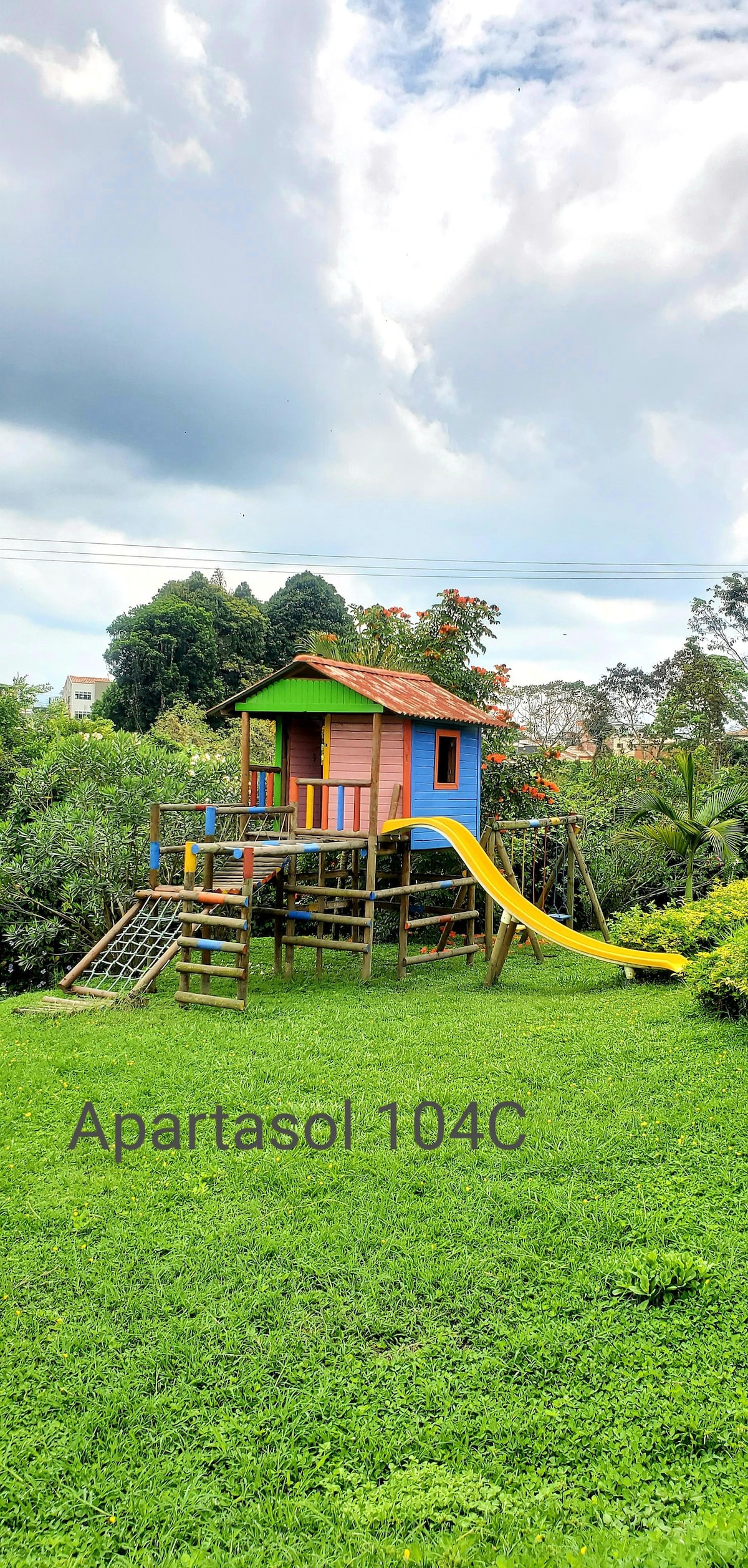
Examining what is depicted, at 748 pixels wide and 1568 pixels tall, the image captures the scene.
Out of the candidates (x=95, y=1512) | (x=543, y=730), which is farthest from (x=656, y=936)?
(x=543, y=730)

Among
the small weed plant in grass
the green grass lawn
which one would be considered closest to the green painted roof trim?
the green grass lawn

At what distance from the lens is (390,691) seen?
10.9m

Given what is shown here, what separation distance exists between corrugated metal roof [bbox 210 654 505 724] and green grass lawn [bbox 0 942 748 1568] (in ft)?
15.4

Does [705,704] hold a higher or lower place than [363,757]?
higher

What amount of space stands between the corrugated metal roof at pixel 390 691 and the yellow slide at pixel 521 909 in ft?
4.14

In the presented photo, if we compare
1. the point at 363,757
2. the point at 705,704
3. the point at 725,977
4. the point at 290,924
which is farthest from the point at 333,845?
the point at 705,704

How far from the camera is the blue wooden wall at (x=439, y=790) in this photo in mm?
11125

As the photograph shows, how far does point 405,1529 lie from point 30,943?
987 cm

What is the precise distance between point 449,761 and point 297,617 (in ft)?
120

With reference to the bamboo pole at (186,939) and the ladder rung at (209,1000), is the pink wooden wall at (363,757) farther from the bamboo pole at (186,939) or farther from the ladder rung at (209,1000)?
the ladder rung at (209,1000)

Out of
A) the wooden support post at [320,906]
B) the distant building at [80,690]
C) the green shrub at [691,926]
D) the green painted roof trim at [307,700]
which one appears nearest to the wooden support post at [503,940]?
the green shrub at [691,926]

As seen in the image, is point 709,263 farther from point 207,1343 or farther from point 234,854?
point 207,1343

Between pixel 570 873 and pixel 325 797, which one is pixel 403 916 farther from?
pixel 570 873

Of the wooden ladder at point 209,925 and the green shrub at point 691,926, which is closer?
the wooden ladder at point 209,925
